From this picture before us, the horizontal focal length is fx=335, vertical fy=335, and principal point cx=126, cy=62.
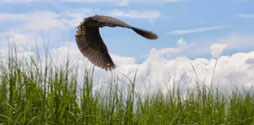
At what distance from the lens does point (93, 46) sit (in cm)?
433

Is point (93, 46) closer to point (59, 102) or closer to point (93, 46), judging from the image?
point (93, 46)

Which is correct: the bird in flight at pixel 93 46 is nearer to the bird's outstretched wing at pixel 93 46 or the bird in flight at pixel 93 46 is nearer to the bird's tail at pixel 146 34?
the bird's outstretched wing at pixel 93 46

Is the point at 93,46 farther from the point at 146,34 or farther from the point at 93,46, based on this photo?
the point at 146,34

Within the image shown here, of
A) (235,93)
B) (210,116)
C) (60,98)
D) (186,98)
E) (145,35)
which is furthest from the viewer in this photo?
(235,93)

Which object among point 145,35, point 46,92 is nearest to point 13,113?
point 46,92

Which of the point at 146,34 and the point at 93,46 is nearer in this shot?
the point at 146,34

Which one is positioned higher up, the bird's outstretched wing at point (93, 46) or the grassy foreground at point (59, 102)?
the bird's outstretched wing at point (93, 46)

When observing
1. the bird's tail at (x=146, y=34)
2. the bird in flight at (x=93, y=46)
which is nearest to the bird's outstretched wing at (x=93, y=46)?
the bird in flight at (x=93, y=46)

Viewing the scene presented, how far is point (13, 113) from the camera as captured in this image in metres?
3.19

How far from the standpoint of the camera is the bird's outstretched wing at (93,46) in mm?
4258

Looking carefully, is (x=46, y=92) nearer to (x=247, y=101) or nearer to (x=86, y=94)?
(x=86, y=94)

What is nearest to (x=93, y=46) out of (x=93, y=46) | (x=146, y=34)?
(x=93, y=46)

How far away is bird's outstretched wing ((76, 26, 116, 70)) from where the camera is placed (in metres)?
4.26

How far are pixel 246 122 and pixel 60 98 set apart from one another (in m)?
2.80
